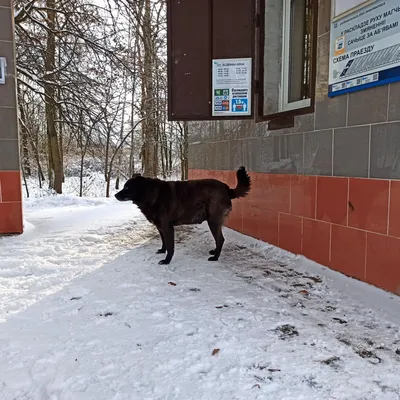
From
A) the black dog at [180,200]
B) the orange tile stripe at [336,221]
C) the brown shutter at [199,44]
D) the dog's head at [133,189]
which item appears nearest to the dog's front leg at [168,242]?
the black dog at [180,200]

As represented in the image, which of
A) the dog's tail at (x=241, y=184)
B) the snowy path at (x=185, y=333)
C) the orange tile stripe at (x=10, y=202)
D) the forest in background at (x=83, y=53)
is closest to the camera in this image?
the snowy path at (x=185, y=333)

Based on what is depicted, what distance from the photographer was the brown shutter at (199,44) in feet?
13.3

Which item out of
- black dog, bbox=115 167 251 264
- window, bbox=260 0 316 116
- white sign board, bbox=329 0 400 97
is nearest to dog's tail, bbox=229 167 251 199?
black dog, bbox=115 167 251 264

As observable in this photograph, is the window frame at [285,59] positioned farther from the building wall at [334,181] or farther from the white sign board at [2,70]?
the white sign board at [2,70]

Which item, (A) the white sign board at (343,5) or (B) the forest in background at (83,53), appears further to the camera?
(B) the forest in background at (83,53)

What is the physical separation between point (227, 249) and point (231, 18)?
2.56 metres

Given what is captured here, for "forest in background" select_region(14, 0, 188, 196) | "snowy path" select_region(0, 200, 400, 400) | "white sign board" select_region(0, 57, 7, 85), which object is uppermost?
"forest in background" select_region(14, 0, 188, 196)

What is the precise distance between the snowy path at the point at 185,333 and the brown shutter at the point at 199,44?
1.86m

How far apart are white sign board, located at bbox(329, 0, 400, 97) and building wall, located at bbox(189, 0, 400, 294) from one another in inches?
3.7

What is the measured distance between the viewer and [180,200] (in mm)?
3625

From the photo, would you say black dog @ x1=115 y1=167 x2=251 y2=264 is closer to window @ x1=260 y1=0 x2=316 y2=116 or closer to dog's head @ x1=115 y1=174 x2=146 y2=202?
dog's head @ x1=115 y1=174 x2=146 y2=202

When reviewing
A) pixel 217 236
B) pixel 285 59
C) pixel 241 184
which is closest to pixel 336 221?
pixel 241 184

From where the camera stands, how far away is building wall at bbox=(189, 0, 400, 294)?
8.05 feet

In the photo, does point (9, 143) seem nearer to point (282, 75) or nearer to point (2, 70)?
point (2, 70)
